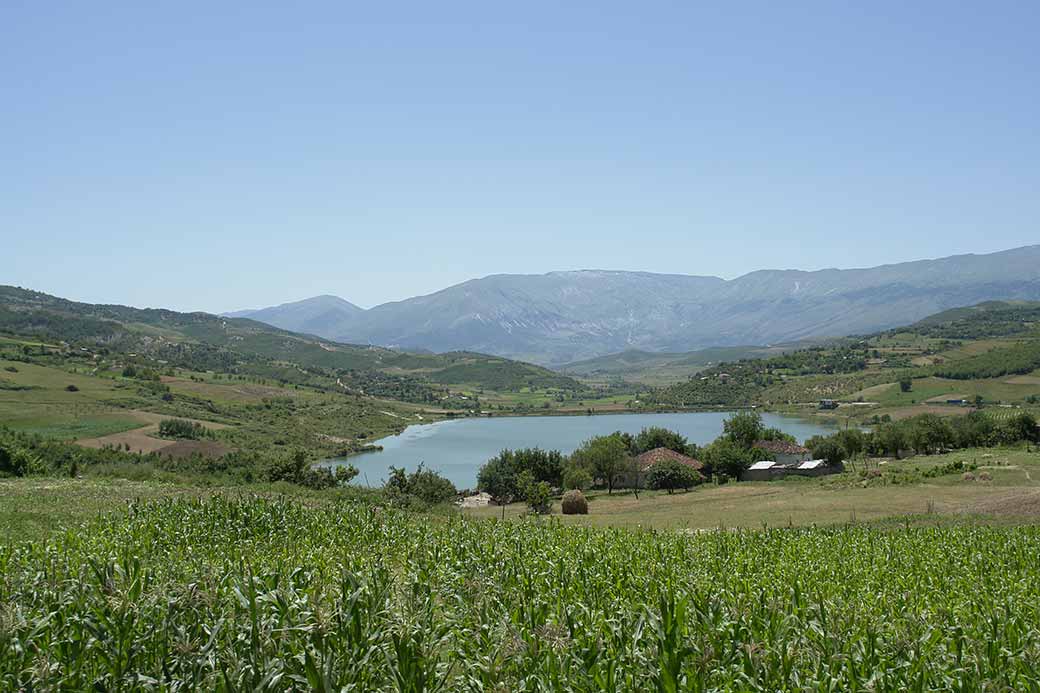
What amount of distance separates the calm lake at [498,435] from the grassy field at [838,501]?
100 ft

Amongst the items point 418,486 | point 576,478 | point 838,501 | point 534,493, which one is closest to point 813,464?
point 576,478

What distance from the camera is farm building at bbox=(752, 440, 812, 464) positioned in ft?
250

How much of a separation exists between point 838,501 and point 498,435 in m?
95.9

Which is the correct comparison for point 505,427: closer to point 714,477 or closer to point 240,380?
point 240,380

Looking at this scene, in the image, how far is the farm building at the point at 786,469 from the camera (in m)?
70.6

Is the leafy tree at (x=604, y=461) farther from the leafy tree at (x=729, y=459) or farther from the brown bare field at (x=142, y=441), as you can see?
the brown bare field at (x=142, y=441)

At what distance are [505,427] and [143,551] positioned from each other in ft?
475

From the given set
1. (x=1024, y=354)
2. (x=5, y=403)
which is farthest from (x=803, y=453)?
(x=1024, y=354)

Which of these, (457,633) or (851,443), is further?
(851,443)

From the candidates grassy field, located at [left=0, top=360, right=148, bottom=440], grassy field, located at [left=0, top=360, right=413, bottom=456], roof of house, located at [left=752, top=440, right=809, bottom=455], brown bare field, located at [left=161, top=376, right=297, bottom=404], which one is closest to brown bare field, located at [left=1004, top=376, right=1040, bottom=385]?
roof of house, located at [left=752, top=440, right=809, bottom=455]

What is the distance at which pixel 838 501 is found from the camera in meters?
42.3

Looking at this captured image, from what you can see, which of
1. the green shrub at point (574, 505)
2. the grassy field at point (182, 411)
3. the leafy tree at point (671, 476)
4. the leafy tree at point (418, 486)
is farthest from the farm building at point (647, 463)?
the grassy field at point (182, 411)

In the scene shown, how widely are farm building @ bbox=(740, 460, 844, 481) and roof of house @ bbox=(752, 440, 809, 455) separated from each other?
2340mm

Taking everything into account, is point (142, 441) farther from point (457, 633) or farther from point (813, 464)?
point (457, 633)
